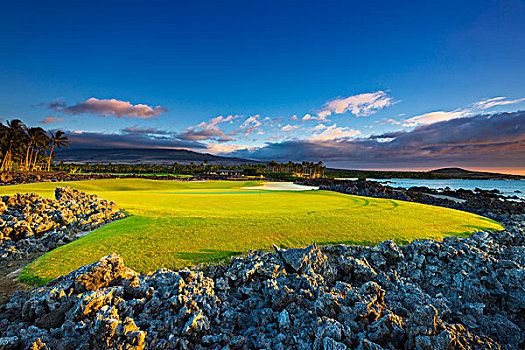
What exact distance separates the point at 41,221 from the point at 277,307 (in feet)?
32.4

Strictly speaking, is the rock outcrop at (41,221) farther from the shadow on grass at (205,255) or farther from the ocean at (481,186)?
the ocean at (481,186)

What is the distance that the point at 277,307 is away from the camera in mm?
4523

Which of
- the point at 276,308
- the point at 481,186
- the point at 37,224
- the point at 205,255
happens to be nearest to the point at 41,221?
the point at 37,224

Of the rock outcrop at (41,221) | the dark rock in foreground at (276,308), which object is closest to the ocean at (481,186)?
the dark rock in foreground at (276,308)

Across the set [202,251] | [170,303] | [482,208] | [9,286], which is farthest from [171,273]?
[482,208]

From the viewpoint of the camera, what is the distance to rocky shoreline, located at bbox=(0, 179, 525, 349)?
3.82 meters

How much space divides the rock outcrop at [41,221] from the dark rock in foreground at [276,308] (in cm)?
367

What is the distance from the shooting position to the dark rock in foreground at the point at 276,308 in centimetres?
381

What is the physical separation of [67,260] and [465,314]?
32.1ft

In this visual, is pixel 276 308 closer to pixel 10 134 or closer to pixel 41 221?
pixel 41 221

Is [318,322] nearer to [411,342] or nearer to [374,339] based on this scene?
[374,339]

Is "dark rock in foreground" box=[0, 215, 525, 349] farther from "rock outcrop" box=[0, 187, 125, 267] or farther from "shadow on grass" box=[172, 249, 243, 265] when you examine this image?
"rock outcrop" box=[0, 187, 125, 267]

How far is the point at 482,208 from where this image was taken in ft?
78.5

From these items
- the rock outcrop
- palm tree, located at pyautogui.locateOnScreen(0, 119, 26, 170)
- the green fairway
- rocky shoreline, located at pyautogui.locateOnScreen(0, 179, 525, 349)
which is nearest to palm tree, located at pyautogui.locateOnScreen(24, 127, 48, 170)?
palm tree, located at pyautogui.locateOnScreen(0, 119, 26, 170)
